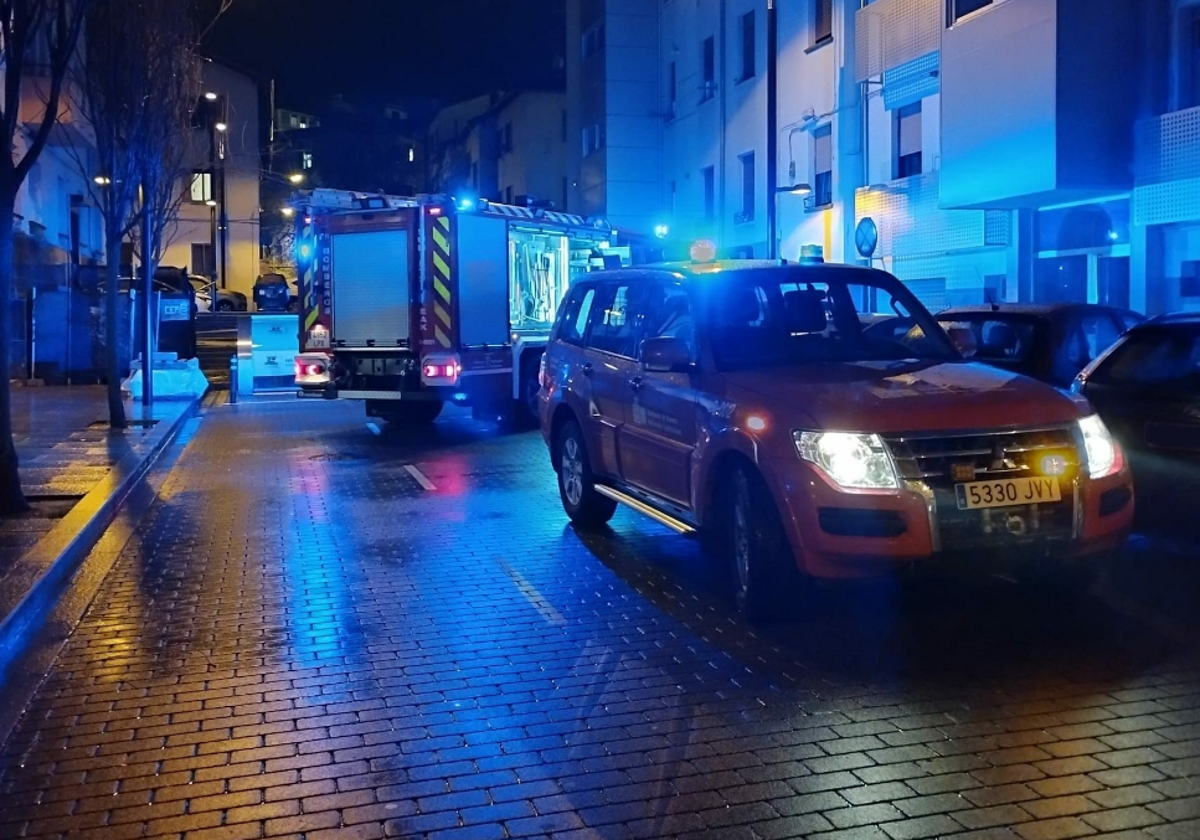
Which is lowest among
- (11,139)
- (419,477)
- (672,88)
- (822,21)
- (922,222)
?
(419,477)

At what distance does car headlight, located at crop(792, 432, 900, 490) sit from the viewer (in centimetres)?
613

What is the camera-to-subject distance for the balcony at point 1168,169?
15.2m

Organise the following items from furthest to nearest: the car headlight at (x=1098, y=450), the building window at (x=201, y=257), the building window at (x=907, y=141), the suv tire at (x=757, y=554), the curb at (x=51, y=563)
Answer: the building window at (x=201, y=257) → the building window at (x=907, y=141) → the curb at (x=51, y=563) → the suv tire at (x=757, y=554) → the car headlight at (x=1098, y=450)

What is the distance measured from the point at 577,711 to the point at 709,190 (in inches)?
1059

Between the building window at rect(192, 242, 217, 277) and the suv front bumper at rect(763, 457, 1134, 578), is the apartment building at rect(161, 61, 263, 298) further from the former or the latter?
the suv front bumper at rect(763, 457, 1134, 578)

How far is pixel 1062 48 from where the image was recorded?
1623cm

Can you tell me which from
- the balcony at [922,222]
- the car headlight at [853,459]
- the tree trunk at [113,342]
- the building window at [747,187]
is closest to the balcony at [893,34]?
the balcony at [922,222]

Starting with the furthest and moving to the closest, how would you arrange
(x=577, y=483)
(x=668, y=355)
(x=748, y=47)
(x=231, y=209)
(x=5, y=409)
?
(x=231, y=209) < (x=748, y=47) < (x=5, y=409) < (x=577, y=483) < (x=668, y=355)

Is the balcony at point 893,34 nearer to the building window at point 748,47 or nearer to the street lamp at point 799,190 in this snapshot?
the street lamp at point 799,190

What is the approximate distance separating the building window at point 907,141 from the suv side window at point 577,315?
12.8 metres

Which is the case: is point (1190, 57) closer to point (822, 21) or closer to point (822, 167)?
point (822, 167)

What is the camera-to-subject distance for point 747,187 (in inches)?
1138

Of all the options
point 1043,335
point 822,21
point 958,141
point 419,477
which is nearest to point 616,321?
point 1043,335

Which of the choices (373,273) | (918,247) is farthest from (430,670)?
(918,247)
